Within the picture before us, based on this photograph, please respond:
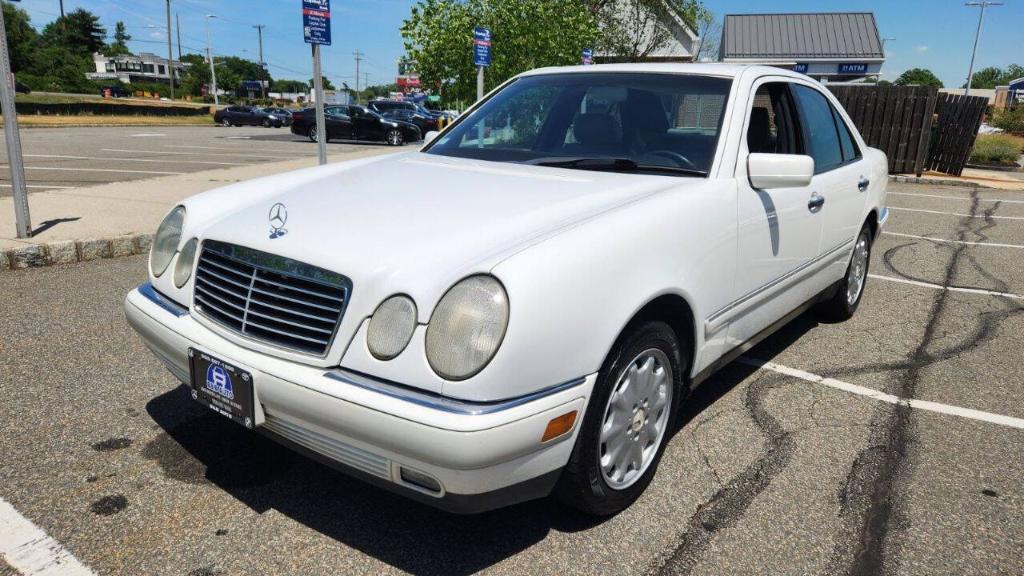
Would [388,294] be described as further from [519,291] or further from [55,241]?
[55,241]

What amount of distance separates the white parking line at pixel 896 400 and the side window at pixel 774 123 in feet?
4.03

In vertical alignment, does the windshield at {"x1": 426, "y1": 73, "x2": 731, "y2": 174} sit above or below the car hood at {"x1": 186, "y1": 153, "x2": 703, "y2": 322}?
above

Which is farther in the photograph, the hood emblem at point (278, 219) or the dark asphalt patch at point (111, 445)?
the dark asphalt patch at point (111, 445)

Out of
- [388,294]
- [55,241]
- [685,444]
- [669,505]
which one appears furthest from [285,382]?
[55,241]

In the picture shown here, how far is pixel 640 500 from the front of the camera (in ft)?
8.87

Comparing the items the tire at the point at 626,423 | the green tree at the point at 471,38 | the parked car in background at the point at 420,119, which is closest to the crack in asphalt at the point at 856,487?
the tire at the point at 626,423

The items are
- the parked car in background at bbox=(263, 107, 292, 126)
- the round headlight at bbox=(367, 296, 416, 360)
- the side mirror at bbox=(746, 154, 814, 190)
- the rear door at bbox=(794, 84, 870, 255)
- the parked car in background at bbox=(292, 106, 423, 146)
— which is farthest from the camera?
the parked car in background at bbox=(263, 107, 292, 126)

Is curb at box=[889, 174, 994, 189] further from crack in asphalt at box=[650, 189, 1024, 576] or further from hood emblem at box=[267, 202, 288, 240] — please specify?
hood emblem at box=[267, 202, 288, 240]

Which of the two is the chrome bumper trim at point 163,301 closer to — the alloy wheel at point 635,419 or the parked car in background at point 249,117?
the alloy wheel at point 635,419

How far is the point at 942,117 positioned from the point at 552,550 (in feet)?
55.4

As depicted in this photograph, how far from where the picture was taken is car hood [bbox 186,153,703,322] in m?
2.07

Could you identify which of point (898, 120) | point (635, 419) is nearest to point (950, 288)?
point (635, 419)

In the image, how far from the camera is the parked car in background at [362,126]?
2417cm

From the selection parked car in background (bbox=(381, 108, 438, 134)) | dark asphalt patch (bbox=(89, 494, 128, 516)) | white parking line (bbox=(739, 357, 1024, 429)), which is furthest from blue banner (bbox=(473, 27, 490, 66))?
parked car in background (bbox=(381, 108, 438, 134))
